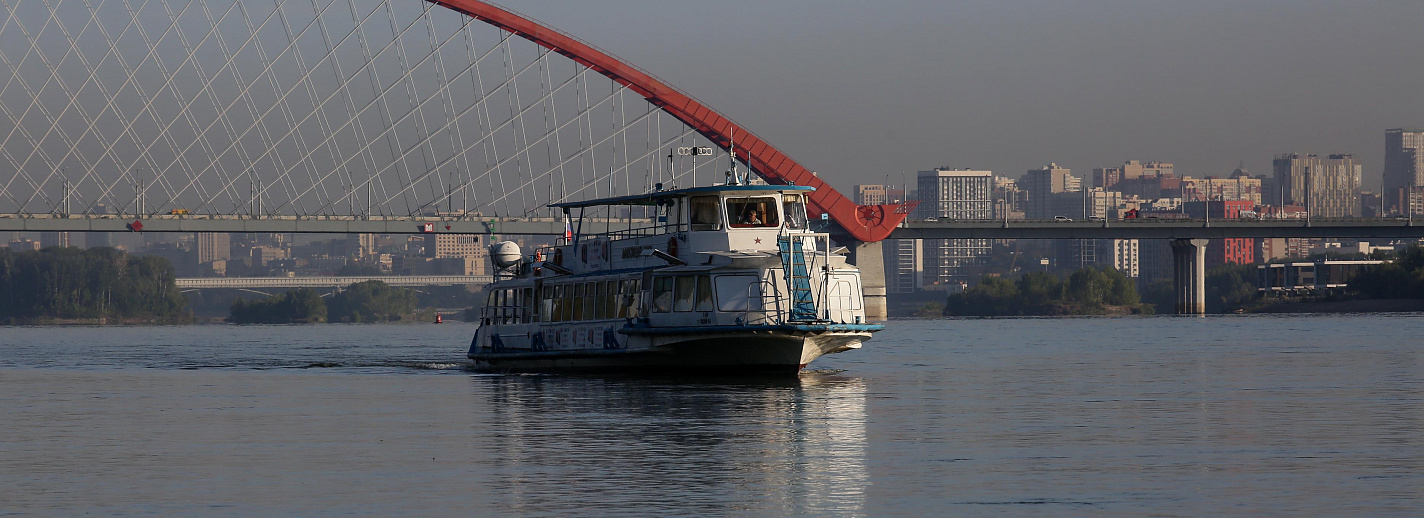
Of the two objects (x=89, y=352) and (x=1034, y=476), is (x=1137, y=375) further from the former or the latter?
(x=89, y=352)

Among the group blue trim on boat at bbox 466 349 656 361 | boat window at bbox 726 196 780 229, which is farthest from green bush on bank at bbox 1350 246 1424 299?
boat window at bbox 726 196 780 229

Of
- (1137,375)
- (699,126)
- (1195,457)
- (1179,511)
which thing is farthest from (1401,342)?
(699,126)

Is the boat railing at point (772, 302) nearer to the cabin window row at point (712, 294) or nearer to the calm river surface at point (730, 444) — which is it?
the cabin window row at point (712, 294)

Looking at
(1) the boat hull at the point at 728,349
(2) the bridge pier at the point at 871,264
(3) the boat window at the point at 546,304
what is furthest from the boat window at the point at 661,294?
(2) the bridge pier at the point at 871,264

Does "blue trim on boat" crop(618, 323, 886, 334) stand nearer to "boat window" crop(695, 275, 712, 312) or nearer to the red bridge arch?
"boat window" crop(695, 275, 712, 312)

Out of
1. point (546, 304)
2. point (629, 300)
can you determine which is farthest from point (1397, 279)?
point (629, 300)

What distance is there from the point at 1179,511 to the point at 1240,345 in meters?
58.7

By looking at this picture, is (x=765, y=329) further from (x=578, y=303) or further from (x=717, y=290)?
(x=578, y=303)

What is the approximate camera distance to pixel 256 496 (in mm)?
19172

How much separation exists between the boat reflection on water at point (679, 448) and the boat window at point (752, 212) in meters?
5.45

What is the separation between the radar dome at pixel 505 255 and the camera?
56875 mm

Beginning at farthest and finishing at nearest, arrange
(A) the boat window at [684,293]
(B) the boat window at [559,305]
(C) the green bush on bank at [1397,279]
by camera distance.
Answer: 1. (C) the green bush on bank at [1397,279]
2. (B) the boat window at [559,305]
3. (A) the boat window at [684,293]

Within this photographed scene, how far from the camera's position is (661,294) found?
146 feet

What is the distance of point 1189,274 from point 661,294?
143539 millimetres
